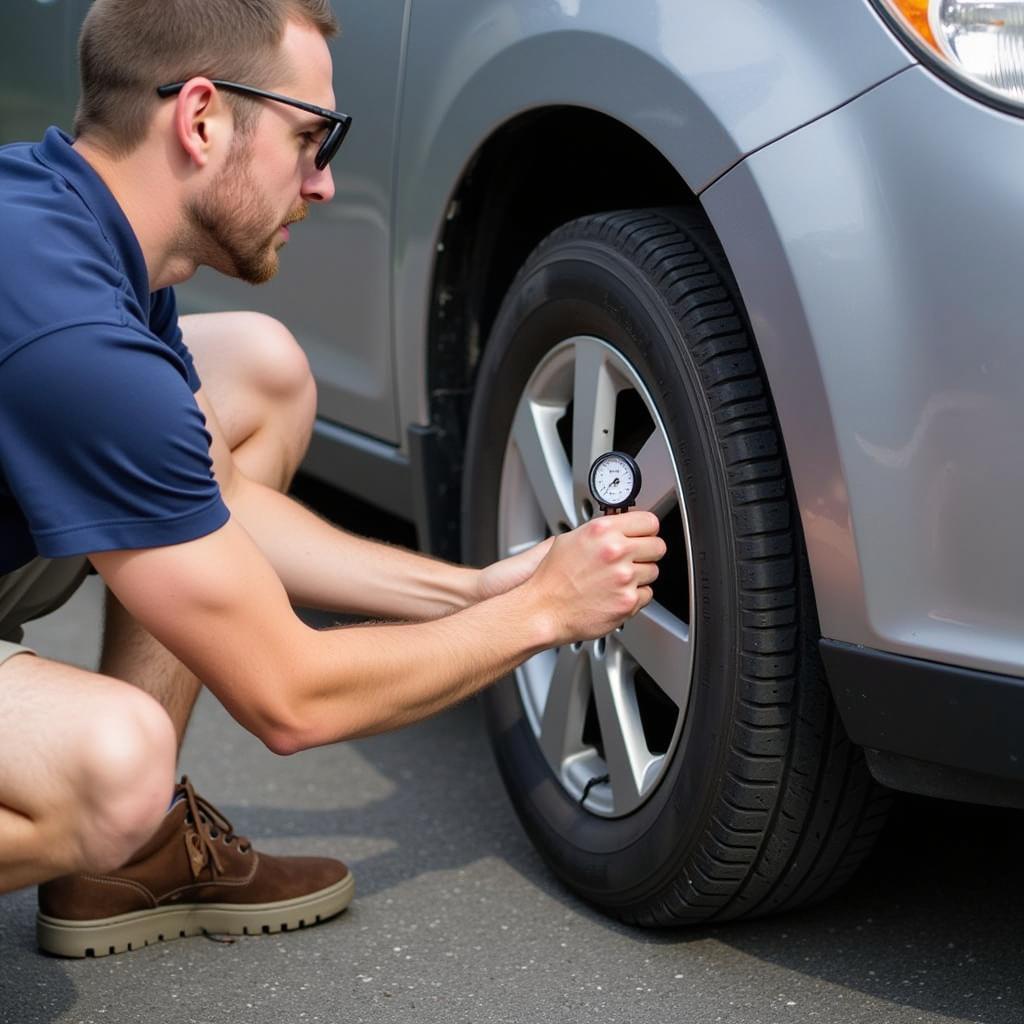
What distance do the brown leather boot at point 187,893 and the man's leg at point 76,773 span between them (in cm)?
39

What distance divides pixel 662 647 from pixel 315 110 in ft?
2.37

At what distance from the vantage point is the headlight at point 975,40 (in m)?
1.52

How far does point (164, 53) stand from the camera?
169 cm

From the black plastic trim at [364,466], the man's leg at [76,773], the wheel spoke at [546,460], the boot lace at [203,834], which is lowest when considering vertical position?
the boot lace at [203,834]

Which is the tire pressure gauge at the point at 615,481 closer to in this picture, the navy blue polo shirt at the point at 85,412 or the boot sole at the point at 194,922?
the navy blue polo shirt at the point at 85,412

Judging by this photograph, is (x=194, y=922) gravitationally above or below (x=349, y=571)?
below

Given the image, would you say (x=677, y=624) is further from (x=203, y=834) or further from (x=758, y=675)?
(x=203, y=834)

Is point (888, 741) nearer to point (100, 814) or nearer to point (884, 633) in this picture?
point (884, 633)

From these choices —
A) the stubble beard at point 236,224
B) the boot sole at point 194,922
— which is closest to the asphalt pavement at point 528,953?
the boot sole at point 194,922

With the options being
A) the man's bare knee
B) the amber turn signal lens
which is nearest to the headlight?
the amber turn signal lens

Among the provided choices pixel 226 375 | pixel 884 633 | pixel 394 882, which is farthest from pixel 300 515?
pixel 884 633

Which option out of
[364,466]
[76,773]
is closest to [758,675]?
[76,773]

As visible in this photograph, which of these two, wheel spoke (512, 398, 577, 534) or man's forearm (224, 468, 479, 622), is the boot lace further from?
wheel spoke (512, 398, 577, 534)

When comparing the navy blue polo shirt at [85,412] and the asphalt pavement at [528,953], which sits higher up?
the navy blue polo shirt at [85,412]
